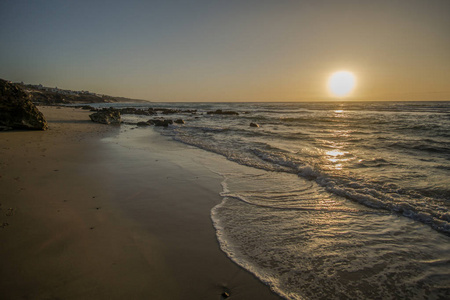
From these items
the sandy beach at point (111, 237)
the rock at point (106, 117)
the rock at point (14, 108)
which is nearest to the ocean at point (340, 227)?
the sandy beach at point (111, 237)

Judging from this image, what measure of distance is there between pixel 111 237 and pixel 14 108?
1297 cm

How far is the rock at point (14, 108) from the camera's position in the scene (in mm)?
10961

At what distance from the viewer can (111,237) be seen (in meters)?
3.07

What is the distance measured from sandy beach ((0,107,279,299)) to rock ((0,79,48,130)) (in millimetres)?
7514

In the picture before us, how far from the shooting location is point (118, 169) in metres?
6.29

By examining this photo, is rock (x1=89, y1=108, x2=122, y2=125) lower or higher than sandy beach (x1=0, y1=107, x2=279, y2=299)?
higher

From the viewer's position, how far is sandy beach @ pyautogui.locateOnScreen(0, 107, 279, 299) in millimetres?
2234

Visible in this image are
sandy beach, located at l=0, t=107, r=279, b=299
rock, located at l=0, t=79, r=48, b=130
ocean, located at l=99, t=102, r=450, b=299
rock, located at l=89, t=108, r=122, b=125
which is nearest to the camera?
sandy beach, located at l=0, t=107, r=279, b=299

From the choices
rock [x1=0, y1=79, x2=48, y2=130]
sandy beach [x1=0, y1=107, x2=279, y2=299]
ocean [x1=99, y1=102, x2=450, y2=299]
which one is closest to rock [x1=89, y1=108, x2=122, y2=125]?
rock [x1=0, y1=79, x2=48, y2=130]

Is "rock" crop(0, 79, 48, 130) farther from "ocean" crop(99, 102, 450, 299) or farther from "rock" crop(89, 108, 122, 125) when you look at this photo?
"ocean" crop(99, 102, 450, 299)

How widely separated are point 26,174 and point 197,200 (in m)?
4.38

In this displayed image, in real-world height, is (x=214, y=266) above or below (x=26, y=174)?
below

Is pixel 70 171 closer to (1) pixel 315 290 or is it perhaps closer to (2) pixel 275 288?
(2) pixel 275 288

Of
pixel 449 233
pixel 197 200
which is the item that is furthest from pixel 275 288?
pixel 449 233
